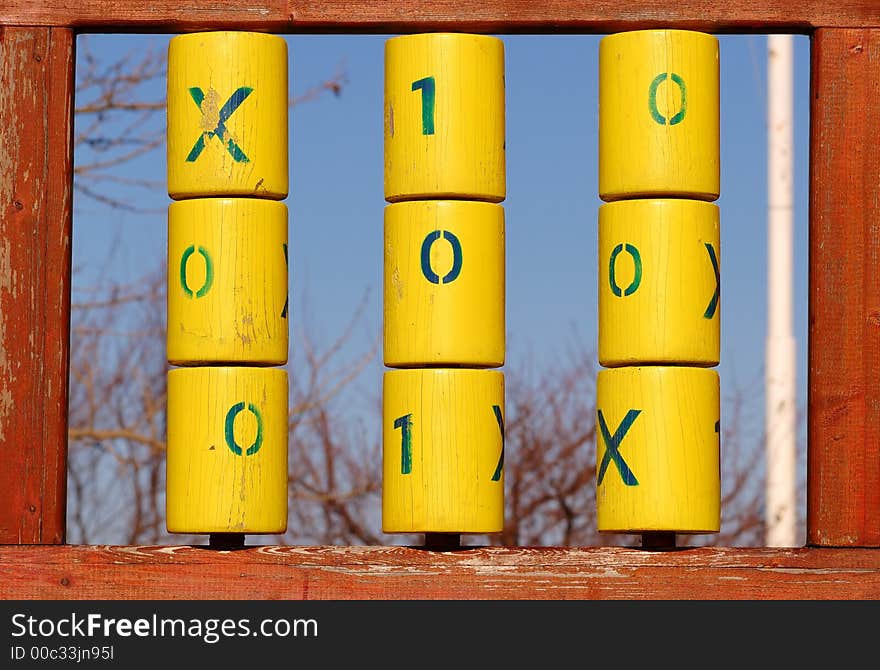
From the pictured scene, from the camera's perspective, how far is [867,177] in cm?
476

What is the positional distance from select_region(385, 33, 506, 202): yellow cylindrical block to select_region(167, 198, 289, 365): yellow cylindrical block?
0.41 meters

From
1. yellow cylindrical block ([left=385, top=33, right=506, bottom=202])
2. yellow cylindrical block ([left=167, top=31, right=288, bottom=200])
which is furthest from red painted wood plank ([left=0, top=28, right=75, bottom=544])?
yellow cylindrical block ([left=385, top=33, right=506, bottom=202])

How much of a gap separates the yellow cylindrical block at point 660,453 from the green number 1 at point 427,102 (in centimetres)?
87

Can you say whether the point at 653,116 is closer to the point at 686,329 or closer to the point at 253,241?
the point at 686,329

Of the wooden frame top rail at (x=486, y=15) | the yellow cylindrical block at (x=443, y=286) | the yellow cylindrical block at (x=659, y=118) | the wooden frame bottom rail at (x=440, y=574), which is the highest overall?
the wooden frame top rail at (x=486, y=15)

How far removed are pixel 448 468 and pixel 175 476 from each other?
786 mm

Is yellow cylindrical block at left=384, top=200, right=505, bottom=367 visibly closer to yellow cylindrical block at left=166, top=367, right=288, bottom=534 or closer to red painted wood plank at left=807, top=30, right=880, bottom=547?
yellow cylindrical block at left=166, top=367, right=288, bottom=534

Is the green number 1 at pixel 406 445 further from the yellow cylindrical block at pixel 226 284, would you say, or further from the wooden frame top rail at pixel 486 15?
the wooden frame top rail at pixel 486 15

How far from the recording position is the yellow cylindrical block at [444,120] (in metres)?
4.61

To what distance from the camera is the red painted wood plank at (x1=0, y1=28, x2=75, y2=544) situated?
187 inches

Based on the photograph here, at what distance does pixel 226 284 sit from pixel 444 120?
2.53 feet

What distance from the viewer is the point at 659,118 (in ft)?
15.2

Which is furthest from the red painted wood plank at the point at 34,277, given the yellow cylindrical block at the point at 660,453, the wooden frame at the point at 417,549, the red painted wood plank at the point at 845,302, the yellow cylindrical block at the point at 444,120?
the red painted wood plank at the point at 845,302

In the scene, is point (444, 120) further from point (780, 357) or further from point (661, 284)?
point (780, 357)
